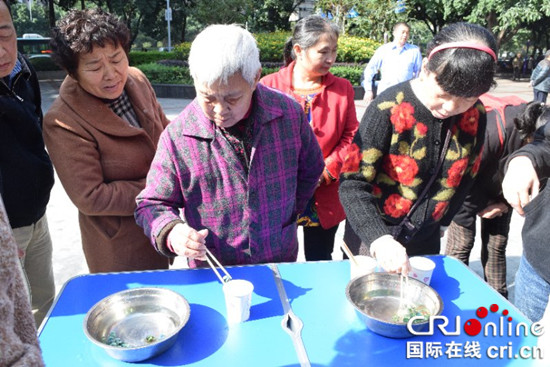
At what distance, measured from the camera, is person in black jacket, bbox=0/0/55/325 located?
1633 millimetres

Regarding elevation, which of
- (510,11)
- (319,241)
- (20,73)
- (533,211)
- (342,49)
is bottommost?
(319,241)

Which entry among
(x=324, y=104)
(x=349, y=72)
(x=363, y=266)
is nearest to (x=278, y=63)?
(x=349, y=72)

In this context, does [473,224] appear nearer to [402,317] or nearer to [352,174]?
[352,174]

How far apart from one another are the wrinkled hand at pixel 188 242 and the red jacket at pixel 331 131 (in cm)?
112

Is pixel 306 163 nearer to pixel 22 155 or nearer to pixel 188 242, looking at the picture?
pixel 188 242

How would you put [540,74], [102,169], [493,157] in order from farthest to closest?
[540,74], [493,157], [102,169]

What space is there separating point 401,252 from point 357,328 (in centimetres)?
30

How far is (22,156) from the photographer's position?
1690mm

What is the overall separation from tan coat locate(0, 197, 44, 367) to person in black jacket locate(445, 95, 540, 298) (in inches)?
69.5

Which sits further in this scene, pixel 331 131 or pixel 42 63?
pixel 42 63

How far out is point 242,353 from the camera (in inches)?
Answer: 47.1

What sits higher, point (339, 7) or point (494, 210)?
point (339, 7)

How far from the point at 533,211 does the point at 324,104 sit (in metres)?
1.26

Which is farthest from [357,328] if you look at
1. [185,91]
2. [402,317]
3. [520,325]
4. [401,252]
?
[185,91]
